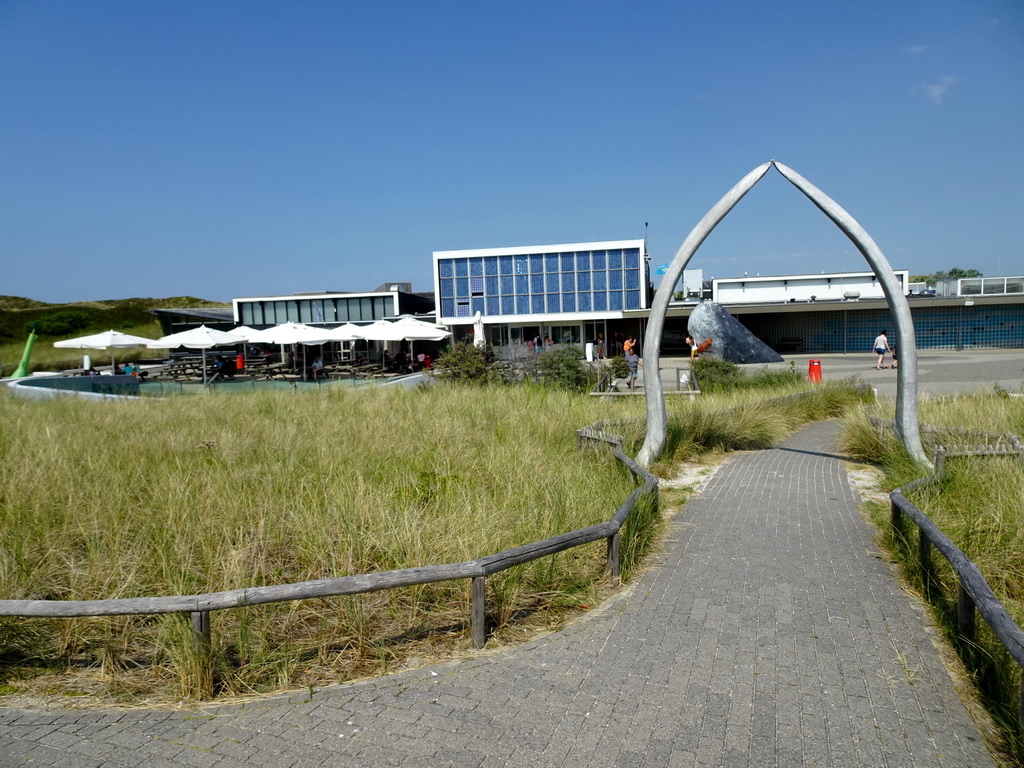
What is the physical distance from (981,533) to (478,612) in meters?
3.87

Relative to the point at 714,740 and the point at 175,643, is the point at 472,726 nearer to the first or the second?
the point at 714,740

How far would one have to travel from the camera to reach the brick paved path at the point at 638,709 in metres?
3.34

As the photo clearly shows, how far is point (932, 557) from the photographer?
5305 mm

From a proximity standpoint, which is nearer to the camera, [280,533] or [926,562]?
[926,562]

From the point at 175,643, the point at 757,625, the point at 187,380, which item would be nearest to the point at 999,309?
the point at 187,380

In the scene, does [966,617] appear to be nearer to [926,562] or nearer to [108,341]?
[926,562]

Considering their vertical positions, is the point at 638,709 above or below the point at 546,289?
below

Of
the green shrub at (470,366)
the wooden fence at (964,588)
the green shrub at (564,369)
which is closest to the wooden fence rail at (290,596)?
the wooden fence at (964,588)

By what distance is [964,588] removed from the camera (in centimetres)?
410

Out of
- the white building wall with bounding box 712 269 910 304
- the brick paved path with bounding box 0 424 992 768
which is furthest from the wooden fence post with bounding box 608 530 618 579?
the white building wall with bounding box 712 269 910 304

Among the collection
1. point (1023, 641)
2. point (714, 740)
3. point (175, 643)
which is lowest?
point (714, 740)

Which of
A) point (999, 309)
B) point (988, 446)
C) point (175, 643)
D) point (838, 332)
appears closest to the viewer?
point (175, 643)

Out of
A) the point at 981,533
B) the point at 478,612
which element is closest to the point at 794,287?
the point at 981,533

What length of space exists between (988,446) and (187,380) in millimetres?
→ 26023
